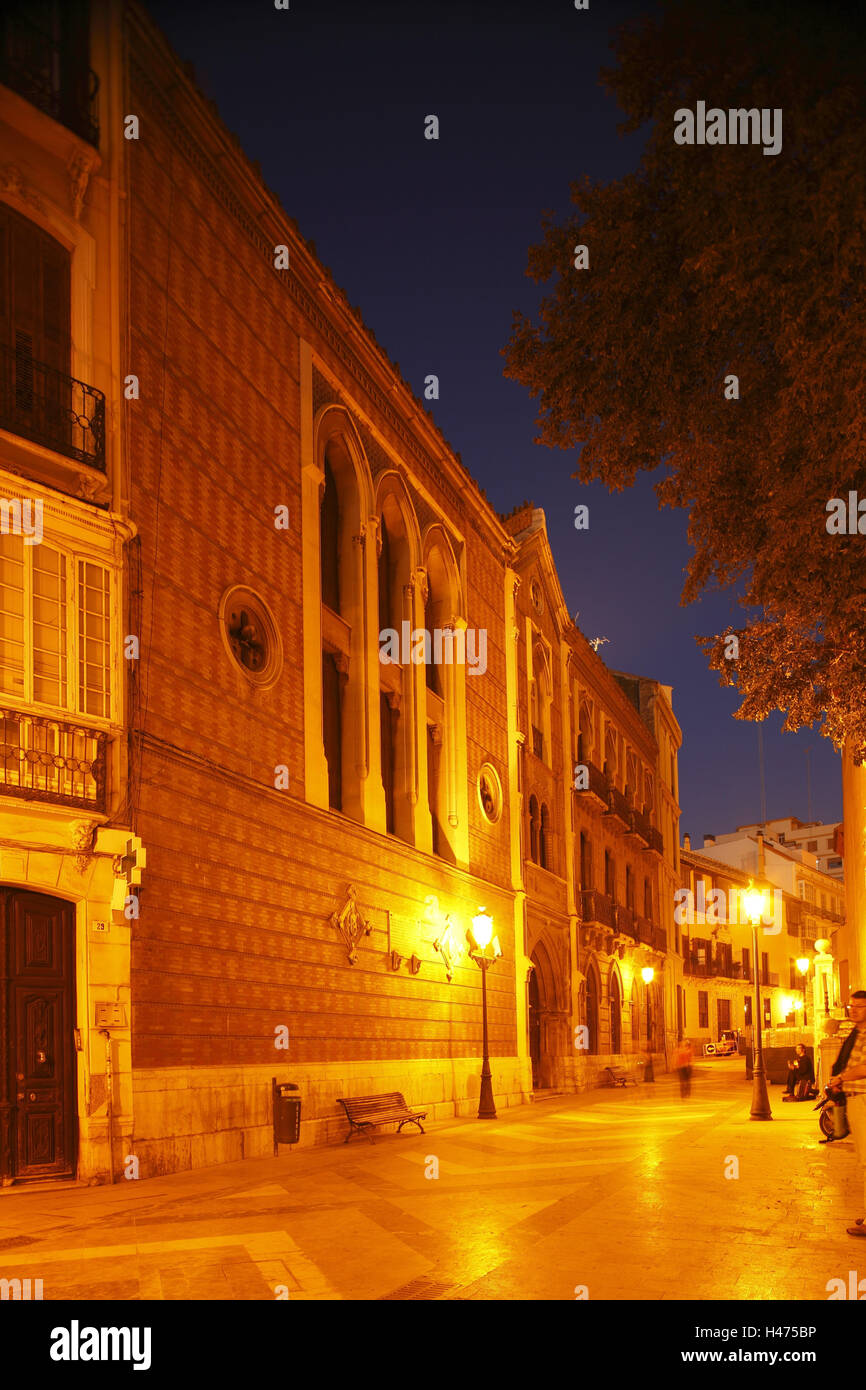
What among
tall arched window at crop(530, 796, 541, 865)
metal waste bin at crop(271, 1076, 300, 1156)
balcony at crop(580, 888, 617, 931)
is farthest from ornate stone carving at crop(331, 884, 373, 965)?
balcony at crop(580, 888, 617, 931)

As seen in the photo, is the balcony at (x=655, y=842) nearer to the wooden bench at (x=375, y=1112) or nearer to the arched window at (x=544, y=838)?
the arched window at (x=544, y=838)

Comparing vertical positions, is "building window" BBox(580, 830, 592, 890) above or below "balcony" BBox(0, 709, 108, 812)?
below

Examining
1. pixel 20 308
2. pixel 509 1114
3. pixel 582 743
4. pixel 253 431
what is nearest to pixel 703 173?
pixel 20 308

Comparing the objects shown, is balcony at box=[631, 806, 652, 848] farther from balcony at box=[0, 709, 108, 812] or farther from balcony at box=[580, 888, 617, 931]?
balcony at box=[0, 709, 108, 812]

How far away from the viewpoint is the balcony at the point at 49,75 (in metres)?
14.0

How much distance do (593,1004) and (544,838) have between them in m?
6.62

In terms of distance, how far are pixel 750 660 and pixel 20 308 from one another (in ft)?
28.9

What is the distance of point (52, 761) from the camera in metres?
12.8

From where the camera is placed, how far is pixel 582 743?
4056 cm

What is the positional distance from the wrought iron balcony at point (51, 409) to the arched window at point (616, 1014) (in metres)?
31.3

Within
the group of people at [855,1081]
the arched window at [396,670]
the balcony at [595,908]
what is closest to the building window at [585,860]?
the balcony at [595,908]

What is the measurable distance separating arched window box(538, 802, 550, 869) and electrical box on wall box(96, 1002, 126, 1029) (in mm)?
22050

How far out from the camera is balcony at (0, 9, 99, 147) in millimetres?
13969

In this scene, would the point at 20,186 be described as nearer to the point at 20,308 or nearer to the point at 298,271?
the point at 20,308
